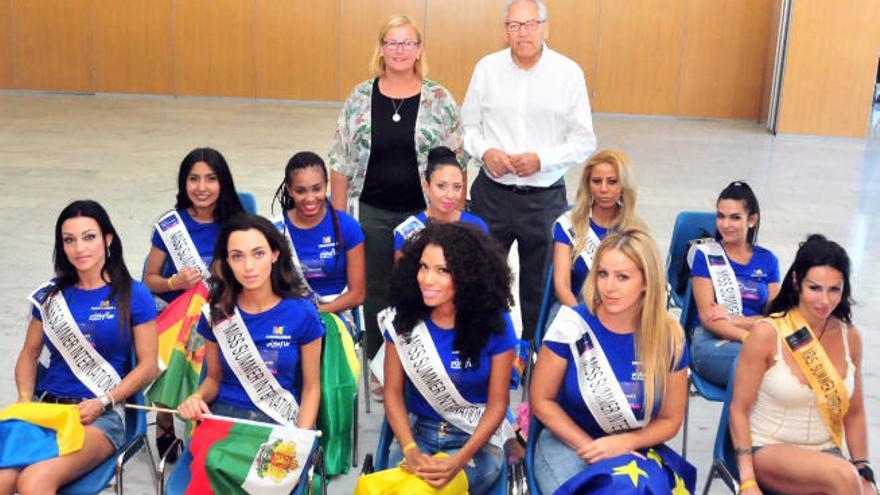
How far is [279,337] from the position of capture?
2920 millimetres

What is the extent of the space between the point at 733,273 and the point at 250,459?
6.96 ft

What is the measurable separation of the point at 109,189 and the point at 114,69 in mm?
5839

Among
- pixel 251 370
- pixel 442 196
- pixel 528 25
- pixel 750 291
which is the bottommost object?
pixel 251 370

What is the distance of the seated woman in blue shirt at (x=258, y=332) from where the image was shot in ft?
9.54

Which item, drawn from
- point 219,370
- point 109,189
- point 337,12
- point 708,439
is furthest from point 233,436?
point 337,12

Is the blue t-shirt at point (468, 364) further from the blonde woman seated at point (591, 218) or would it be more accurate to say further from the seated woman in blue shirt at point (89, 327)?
the blonde woman seated at point (591, 218)

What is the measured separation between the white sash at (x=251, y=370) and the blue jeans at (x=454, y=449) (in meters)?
0.36

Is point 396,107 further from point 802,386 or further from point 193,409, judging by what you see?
point 802,386

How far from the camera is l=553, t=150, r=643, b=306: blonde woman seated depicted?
388 centimetres

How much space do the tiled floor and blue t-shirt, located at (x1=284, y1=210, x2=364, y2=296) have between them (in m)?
0.67

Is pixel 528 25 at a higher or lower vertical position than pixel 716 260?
higher

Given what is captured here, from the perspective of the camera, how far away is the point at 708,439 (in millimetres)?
4035

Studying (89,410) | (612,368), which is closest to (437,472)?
(612,368)

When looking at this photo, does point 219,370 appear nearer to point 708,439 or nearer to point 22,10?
point 708,439
